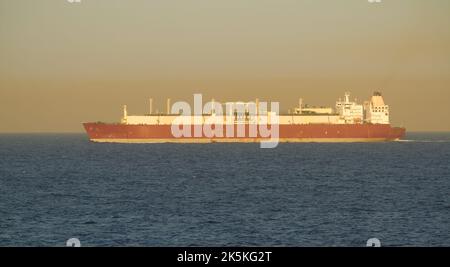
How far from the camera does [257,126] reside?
113 metres

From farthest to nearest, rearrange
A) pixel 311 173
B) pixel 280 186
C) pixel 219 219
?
pixel 311 173 → pixel 280 186 → pixel 219 219

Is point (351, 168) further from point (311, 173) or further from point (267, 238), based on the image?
point (267, 238)

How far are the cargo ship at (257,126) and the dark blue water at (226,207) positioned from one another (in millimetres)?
52784

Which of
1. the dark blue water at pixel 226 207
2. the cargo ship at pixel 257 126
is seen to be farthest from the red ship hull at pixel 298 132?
the dark blue water at pixel 226 207

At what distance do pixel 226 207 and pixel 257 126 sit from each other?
80786 millimetres

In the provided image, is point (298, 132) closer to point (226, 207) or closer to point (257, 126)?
point (257, 126)

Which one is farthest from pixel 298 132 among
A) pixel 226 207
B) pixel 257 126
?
pixel 226 207

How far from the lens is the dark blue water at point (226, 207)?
25.4 metres

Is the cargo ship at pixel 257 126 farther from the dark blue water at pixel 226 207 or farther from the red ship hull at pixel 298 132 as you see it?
the dark blue water at pixel 226 207

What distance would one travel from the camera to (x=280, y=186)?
42.5m

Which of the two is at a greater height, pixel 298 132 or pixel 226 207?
pixel 298 132

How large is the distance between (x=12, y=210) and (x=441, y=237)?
1690 centimetres
